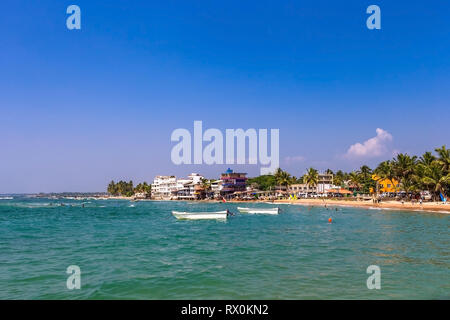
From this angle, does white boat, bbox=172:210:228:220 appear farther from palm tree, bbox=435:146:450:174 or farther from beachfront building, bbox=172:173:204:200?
beachfront building, bbox=172:173:204:200

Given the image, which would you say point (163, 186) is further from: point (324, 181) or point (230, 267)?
point (230, 267)

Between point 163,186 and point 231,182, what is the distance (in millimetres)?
59118

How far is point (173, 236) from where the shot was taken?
33344mm

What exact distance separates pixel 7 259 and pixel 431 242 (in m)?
31.7

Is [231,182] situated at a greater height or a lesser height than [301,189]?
greater

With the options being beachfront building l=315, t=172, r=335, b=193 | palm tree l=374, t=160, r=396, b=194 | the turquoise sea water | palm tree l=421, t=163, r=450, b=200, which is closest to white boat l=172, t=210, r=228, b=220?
the turquoise sea water

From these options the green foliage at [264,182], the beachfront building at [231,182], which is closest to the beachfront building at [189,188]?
the beachfront building at [231,182]

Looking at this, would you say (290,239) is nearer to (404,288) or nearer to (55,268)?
(404,288)

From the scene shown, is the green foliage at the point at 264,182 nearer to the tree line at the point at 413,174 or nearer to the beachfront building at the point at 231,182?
the beachfront building at the point at 231,182

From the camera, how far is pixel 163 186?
187875 mm

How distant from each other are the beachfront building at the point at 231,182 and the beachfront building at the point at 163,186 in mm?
41398

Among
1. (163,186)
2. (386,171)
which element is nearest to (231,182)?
(163,186)
